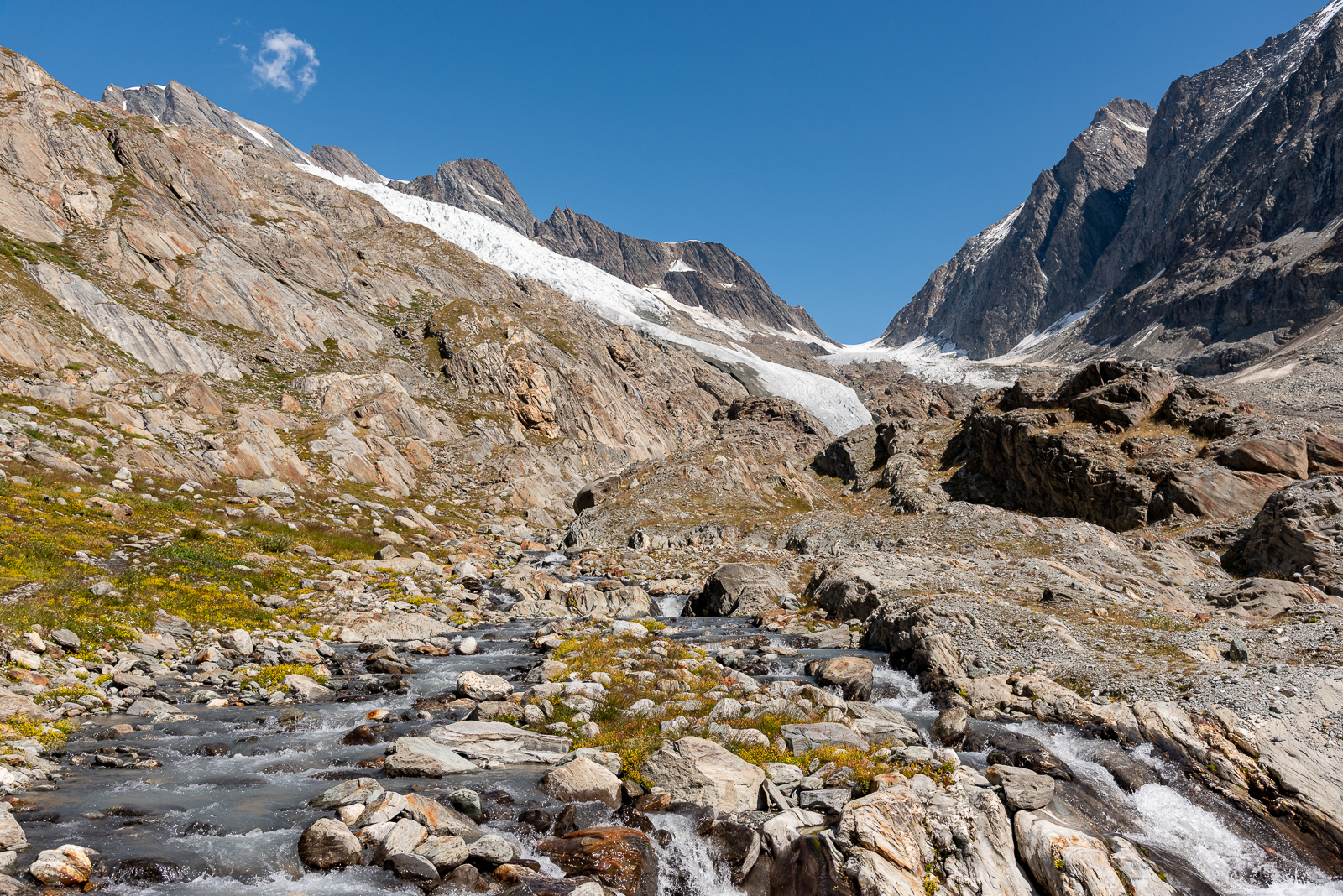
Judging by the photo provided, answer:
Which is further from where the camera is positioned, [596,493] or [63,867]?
[596,493]

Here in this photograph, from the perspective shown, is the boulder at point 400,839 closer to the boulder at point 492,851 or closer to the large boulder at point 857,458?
the boulder at point 492,851

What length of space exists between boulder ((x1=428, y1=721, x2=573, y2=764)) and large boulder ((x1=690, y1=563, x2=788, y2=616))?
2066 centimetres

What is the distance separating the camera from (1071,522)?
44.6m

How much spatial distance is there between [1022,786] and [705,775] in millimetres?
7016

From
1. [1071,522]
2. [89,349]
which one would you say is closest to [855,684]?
[1071,522]

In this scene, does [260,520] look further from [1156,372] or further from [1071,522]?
[1156,372]

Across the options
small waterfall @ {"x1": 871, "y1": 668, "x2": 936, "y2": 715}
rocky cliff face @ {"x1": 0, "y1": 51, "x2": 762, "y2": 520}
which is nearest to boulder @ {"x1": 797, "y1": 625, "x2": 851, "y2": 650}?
small waterfall @ {"x1": 871, "y1": 668, "x2": 936, "y2": 715}

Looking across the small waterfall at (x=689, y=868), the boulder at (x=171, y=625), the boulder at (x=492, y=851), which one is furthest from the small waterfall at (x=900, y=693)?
the boulder at (x=171, y=625)

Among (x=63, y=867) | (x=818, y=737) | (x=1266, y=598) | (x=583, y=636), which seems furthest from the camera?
(x=583, y=636)

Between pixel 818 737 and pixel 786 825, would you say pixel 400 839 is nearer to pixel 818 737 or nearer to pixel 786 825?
pixel 786 825

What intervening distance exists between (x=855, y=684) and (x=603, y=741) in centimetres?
981

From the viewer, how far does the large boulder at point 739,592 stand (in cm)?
3644

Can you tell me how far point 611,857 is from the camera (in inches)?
453

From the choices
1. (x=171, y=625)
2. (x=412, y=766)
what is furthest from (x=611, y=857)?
(x=171, y=625)
